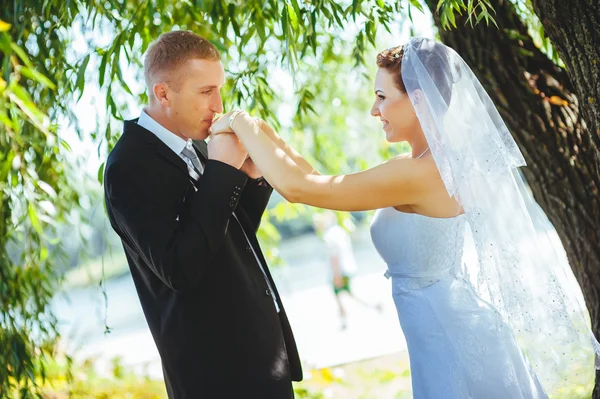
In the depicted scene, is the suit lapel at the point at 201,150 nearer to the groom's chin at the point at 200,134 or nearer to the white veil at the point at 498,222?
Result: the groom's chin at the point at 200,134

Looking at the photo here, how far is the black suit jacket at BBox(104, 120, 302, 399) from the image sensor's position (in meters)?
2.11

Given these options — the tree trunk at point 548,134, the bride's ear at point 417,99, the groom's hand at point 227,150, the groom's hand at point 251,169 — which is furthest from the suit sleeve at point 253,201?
the tree trunk at point 548,134

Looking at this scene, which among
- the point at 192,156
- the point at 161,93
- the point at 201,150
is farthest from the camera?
the point at 201,150

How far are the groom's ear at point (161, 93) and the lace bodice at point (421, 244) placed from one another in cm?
83

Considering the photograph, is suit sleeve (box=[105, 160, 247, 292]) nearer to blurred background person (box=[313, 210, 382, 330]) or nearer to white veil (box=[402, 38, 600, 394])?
white veil (box=[402, 38, 600, 394])

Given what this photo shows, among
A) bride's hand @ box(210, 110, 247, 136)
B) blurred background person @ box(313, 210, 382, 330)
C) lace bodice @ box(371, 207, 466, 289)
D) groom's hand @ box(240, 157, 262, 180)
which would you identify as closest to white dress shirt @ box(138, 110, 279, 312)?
bride's hand @ box(210, 110, 247, 136)

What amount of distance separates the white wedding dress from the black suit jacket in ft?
1.54

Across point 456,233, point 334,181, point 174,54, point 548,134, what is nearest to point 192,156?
point 174,54

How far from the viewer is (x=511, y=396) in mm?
2453

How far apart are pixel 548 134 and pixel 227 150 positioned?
1.57 m

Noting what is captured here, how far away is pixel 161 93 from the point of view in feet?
7.79

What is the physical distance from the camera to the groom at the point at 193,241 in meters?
2.12

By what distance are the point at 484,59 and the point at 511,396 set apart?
145 centimetres

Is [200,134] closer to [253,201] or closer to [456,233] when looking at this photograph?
[253,201]
